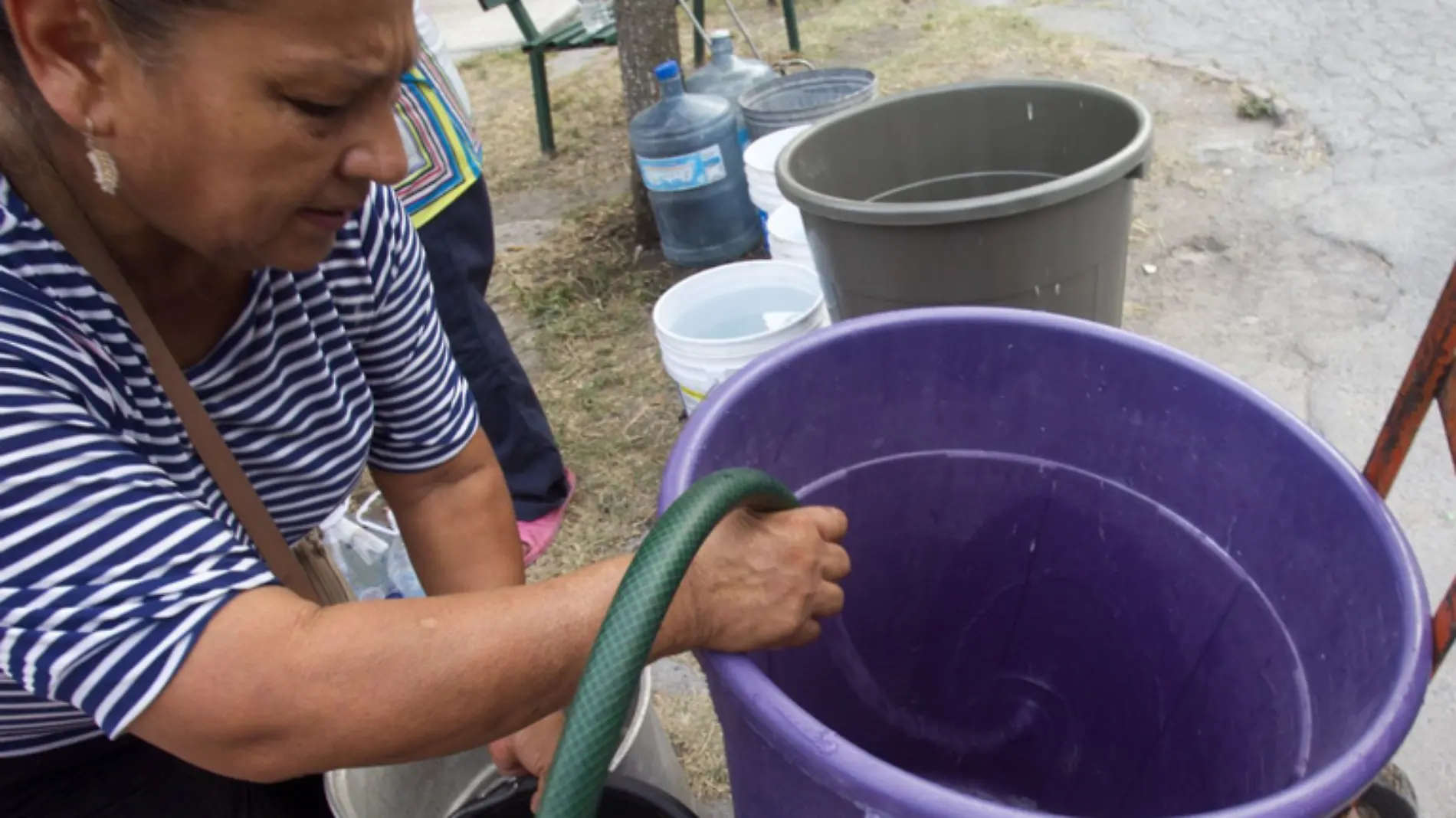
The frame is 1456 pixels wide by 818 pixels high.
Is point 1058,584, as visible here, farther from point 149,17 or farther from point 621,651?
point 149,17

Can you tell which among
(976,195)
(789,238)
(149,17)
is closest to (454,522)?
(149,17)

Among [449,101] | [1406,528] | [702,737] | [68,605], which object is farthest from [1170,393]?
[449,101]

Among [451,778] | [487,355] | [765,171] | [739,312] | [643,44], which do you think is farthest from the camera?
[643,44]

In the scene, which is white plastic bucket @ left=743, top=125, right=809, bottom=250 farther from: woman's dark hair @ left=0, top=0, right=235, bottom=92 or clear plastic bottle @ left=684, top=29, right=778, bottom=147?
woman's dark hair @ left=0, top=0, right=235, bottom=92

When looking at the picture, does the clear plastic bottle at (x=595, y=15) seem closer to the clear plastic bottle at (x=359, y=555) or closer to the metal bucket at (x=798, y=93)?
the metal bucket at (x=798, y=93)

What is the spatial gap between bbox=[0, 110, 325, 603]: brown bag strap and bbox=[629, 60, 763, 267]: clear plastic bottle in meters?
2.36

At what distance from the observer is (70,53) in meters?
0.65

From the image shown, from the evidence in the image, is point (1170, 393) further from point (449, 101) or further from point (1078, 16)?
point (1078, 16)

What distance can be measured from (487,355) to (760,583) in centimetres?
147

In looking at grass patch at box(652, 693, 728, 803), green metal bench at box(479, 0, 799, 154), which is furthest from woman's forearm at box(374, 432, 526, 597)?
green metal bench at box(479, 0, 799, 154)

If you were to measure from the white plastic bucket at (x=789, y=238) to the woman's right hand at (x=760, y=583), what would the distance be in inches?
64.6

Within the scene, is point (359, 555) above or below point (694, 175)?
below

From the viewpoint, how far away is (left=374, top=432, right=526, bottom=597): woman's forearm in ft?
4.02

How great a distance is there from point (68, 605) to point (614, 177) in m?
3.76
